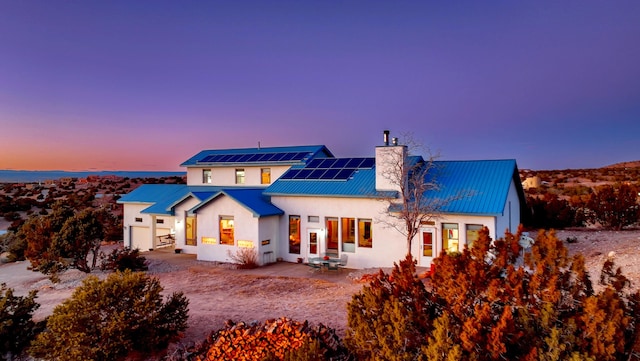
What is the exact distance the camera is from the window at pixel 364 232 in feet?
61.0

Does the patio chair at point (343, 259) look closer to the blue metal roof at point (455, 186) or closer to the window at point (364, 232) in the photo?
the window at point (364, 232)

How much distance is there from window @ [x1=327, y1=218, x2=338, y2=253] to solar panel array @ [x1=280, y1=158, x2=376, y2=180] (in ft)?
8.22

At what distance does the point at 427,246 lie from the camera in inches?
675

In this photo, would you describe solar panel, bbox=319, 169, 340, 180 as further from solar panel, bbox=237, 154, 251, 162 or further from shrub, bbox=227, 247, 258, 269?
solar panel, bbox=237, 154, 251, 162

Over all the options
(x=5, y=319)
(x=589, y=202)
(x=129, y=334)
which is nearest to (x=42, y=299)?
(x=5, y=319)

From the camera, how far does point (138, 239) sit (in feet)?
86.4

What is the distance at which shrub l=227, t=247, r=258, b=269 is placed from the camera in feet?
62.0

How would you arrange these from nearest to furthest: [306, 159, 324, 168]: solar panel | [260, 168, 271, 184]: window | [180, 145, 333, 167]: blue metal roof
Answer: [306, 159, 324, 168]: solar panel
[180, 145, 333, 167]: blue metal roof
[260, 168, 271, 184]: window

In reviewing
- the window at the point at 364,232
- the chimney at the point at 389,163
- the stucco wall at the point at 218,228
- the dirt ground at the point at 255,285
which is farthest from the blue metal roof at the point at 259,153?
the dirt ground at the point at 255,285

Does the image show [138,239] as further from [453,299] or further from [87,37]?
[453,299]

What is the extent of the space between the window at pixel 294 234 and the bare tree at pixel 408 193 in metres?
4.80

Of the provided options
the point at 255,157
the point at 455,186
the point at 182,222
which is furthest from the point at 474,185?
the point at 182,222

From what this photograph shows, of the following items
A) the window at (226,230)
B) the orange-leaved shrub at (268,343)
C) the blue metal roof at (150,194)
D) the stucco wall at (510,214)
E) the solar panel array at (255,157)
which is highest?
the solar panel array at (255,157)

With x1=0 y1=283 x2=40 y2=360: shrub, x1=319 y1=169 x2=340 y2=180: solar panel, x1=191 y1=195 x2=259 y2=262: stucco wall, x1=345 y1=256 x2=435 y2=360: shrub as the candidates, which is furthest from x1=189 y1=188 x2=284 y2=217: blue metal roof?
x1=345 y1=256 x2=435 y2=360: shrub
